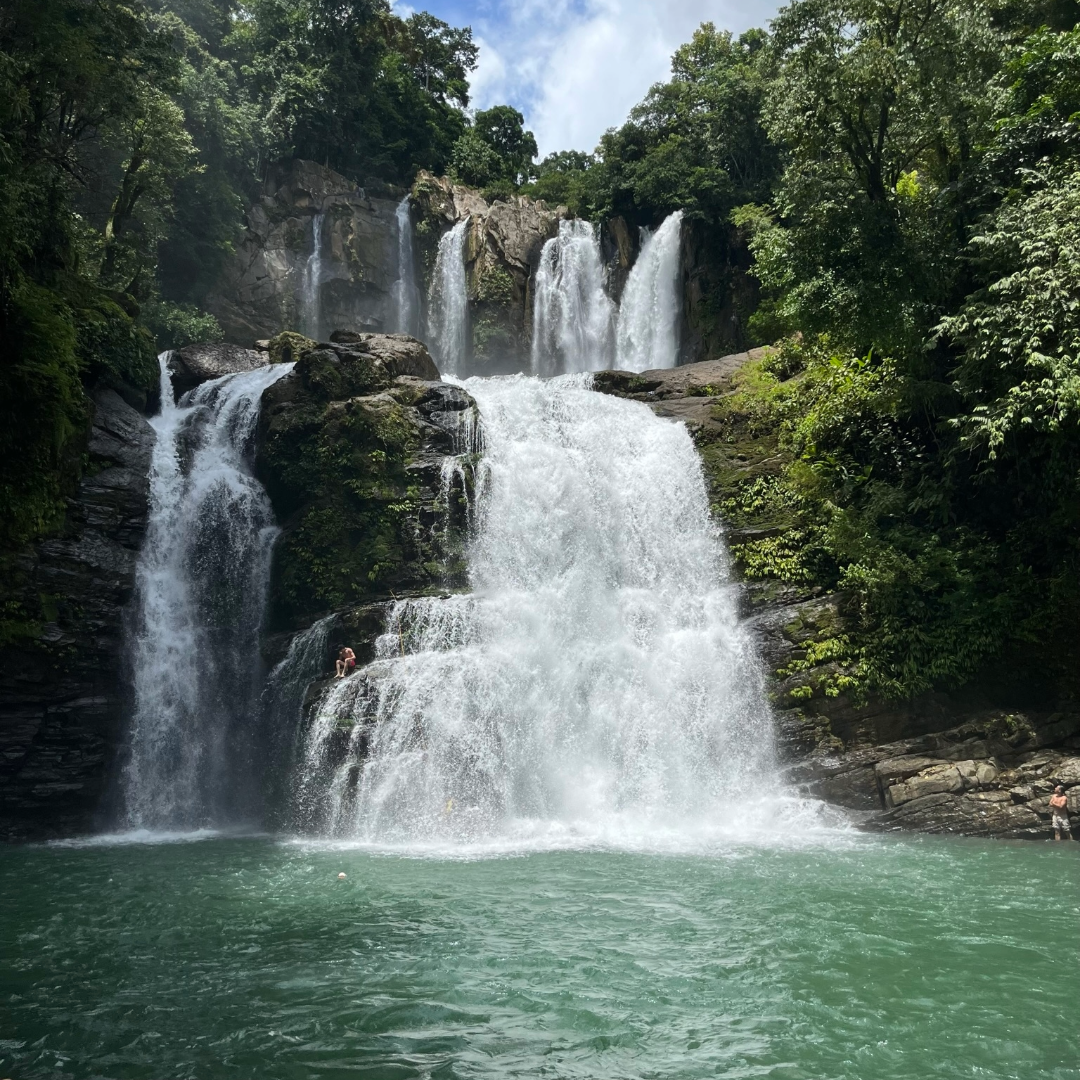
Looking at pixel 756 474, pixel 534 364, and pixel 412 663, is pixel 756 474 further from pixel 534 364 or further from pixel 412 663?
pixel 534 364

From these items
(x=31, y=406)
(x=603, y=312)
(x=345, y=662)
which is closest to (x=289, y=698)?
(x=345, y=662)

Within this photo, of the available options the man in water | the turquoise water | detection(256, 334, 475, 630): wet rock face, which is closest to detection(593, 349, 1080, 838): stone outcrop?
the man in water

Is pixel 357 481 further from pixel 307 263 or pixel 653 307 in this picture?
pixel 307 263

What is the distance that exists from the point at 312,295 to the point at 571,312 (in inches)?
450

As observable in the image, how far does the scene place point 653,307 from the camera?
3183cm

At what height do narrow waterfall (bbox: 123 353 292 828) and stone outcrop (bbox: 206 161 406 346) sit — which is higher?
stone outcrop (bbox: 206 161 406 346)

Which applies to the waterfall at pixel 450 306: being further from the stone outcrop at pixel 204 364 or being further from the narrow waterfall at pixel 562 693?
the narrow waterfall at pixel 562 693

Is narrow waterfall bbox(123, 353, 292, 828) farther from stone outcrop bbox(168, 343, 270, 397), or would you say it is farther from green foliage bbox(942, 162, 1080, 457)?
green foliage bbox(942, 162, 1080, 457)

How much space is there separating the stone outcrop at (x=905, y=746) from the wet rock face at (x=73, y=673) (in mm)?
12541

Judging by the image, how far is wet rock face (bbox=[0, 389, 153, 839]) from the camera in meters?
15.5

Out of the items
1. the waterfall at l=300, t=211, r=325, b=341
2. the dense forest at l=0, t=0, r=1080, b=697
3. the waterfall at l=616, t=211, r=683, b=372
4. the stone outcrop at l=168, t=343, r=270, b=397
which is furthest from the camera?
the waterfall at l=300, t=211, r=325, b=341

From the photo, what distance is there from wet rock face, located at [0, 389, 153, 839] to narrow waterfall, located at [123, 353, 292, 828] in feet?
1.67

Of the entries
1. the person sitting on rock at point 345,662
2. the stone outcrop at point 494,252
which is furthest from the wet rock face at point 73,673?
the stone outcrop at point 494,252

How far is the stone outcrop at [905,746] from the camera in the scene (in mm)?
13523
